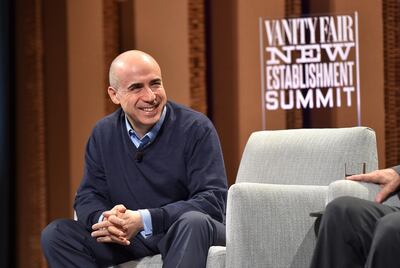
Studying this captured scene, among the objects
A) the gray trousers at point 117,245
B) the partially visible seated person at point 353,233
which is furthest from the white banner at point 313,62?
the partially visible seated person at point 353,233

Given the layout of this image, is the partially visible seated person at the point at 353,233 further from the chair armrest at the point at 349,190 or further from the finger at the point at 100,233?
the finger at the point at 100,233

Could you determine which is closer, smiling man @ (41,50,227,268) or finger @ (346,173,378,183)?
finger @ (346,173,378,183)

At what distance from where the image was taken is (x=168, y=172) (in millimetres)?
2881

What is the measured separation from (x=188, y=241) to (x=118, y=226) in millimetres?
292

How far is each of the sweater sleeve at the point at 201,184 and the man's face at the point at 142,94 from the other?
0.63 ft

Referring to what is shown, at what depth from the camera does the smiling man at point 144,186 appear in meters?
2.71

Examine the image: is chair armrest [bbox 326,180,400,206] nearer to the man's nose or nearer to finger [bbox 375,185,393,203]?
finger [bbox 375,185,393,203]

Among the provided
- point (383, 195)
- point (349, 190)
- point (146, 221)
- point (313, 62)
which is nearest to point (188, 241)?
point (146, 221)

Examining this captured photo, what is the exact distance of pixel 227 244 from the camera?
269cm

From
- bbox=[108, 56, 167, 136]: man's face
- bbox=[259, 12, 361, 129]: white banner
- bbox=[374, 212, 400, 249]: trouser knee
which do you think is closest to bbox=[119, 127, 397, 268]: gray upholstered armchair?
bbox=[374, 212, 400, 249]: trouser knee

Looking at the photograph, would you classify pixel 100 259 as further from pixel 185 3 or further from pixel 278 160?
pixel 185 3

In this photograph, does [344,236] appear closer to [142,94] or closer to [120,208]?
[120,208]

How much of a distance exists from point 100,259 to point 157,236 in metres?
0.23

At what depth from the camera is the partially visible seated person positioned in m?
2.09
